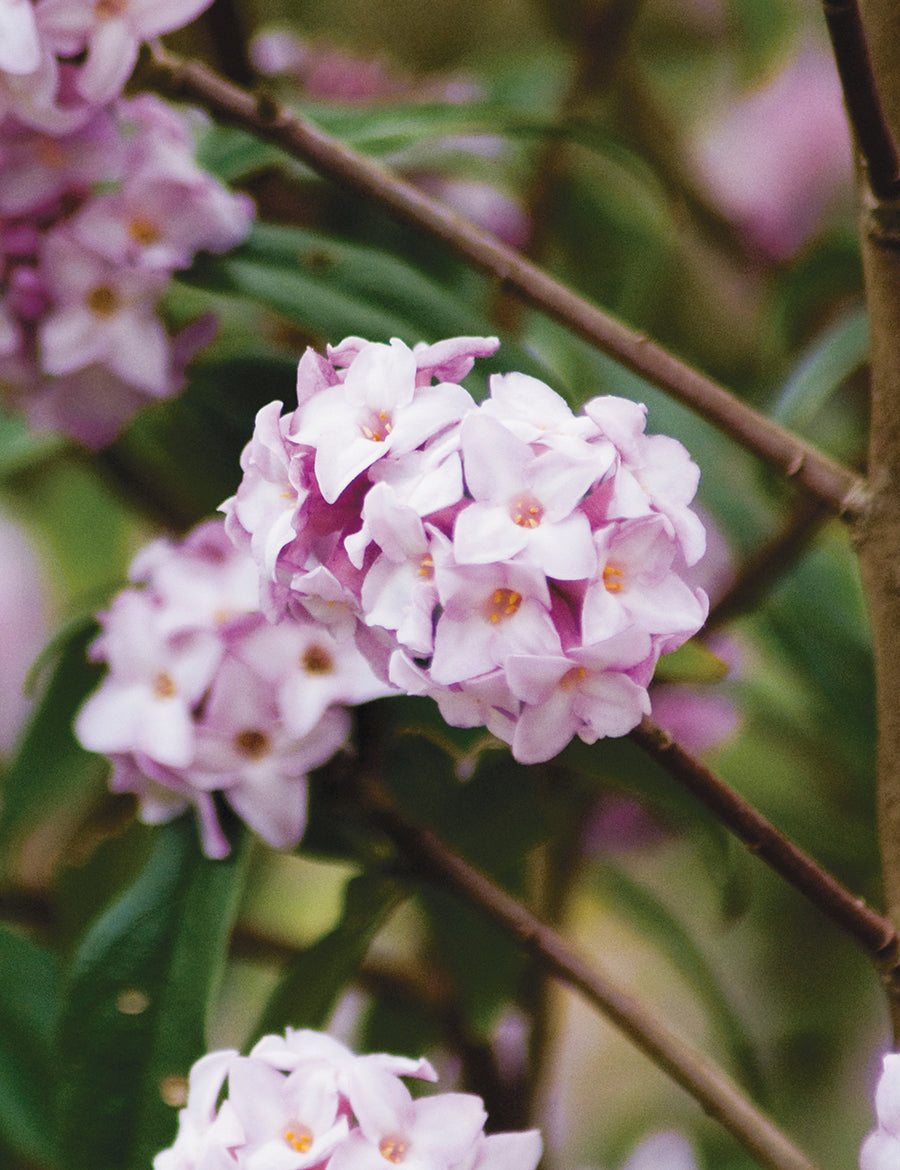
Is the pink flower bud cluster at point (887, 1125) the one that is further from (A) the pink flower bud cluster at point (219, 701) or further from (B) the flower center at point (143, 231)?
(B) the flower center at point (143, 231)

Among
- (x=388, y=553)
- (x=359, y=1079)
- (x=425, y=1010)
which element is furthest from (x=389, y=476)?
(x=425, y=1010)

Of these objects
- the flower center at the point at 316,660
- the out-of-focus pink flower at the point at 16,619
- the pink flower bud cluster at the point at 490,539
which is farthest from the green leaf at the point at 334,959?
the out-of-focus pink flower at the point at 16,619

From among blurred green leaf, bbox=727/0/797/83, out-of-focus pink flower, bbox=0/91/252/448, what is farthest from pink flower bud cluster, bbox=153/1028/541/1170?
blurred green leaf, bbox=727/0/797/83

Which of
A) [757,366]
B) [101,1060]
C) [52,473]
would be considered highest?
[757,366]

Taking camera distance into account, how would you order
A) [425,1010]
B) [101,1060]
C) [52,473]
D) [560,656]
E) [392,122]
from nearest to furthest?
[560,656]
[101,1060]
[392,122]
[425,1010]
[52,473]

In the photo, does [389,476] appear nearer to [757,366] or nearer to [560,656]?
[560,656]

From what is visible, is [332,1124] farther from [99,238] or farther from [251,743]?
[99,238]
